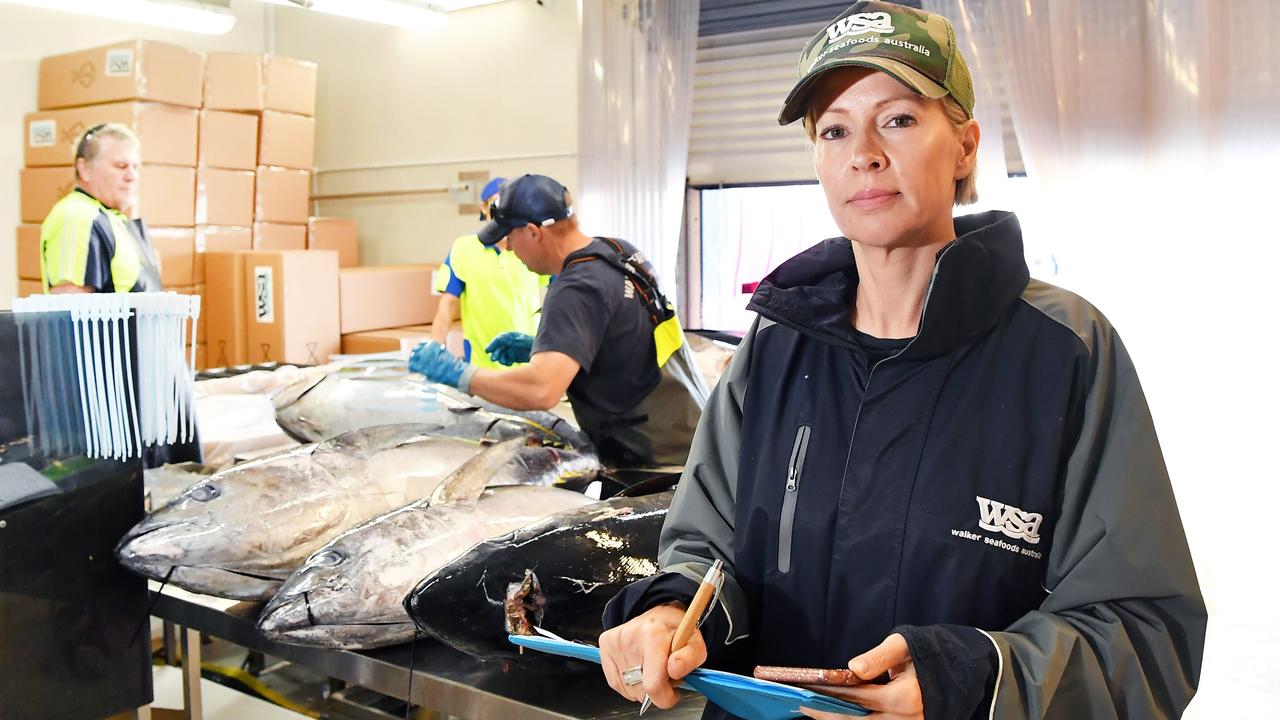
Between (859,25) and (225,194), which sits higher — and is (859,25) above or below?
below

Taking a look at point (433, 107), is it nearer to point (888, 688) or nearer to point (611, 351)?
point (611, 351)

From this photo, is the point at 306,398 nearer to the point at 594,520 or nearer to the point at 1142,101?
the point at 594,520

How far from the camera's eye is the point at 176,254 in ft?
21.0

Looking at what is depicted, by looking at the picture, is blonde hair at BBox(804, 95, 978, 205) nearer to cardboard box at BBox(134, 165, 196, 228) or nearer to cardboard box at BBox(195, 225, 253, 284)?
cardboard box at BBox(134, 165, 196, 228)

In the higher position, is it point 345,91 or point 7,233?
point 345,91

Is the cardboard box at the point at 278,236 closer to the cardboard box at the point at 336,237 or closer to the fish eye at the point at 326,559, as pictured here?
the cardboard box at the point at 336,237

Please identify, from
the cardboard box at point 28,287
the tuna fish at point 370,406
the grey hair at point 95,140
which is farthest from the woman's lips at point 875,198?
the cardboard box at point 28,287

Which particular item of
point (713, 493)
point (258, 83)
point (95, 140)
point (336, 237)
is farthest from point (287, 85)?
point (713, 493)

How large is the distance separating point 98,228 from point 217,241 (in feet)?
8.97

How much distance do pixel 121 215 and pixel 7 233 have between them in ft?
10.3

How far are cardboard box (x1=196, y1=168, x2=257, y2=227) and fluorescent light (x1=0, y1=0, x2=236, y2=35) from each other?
884 mm

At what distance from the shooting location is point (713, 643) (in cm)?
123

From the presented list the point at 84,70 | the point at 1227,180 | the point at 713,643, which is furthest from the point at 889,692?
the point at 84,70

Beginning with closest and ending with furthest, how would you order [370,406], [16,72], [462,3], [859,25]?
[859,25] → [370,406] → [16,72] → [462,3]
